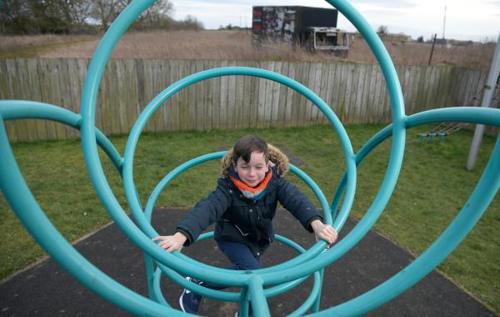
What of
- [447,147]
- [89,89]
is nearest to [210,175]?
[89,89]

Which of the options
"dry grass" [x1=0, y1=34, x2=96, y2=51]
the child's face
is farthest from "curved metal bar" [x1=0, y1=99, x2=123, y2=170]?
"dry grass" [x1=0, y1=34, x2=96, y2=51]

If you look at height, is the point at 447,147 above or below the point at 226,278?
below

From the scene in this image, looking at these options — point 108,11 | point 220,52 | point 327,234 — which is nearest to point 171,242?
point 327,234

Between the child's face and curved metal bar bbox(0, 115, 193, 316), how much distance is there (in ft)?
3.44

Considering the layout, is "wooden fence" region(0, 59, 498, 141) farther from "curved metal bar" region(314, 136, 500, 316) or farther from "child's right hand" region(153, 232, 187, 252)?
"curved metal bar" region(314, 136, 500, 316)

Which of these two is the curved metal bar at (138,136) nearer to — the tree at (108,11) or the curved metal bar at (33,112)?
the curved metal bar at (33,112)

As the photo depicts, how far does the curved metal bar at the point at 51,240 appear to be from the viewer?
0.93m

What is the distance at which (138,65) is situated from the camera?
7336mm

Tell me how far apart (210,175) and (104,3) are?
16.0m

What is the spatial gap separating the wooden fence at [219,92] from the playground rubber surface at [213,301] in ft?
13.5

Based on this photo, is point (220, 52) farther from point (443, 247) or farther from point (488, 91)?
point (443, 247)

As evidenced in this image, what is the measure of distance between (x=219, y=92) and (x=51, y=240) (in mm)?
7114

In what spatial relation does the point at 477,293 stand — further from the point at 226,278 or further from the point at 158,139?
the point at 158,139

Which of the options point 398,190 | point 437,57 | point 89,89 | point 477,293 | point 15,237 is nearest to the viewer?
point 89,89
